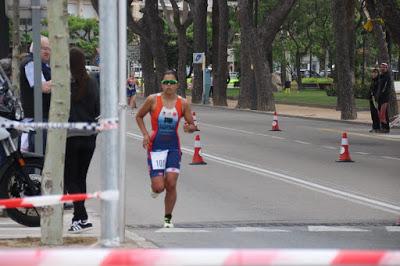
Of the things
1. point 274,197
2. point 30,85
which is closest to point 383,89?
point 274,197

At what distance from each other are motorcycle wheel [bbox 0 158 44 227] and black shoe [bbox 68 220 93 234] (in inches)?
22.4

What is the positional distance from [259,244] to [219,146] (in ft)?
37.6

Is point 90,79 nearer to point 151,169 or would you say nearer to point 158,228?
point 151,169

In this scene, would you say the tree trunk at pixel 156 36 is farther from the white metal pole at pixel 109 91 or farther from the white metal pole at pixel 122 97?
the white metal pole at pixel 109 91

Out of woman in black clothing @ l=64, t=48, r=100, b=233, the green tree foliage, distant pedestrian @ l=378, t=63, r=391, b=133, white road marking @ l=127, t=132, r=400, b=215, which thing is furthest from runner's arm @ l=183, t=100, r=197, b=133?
the green tree foliage

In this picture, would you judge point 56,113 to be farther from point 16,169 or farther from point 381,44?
point 381,44

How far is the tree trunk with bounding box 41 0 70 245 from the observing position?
741 centimetres

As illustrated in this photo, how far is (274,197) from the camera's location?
39.3 feet

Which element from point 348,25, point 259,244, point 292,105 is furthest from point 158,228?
point 292,105

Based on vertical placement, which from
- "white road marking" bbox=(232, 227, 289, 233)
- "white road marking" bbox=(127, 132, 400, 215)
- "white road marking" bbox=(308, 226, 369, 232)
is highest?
"white road marking" bbox=(232, 227, 289, 233)

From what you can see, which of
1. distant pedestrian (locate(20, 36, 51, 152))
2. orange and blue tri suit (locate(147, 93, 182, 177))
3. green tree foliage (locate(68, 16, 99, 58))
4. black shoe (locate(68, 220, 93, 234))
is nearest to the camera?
black shoe (locate(68, 220, 93, 234))

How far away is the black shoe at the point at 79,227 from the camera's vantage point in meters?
8.51

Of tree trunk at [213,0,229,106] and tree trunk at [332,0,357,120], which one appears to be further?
tree trunk at [213,0,229,106]

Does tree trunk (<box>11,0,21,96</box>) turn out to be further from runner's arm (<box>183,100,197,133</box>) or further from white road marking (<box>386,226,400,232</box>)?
white road marking (<box>386,226,400,232</box>)
